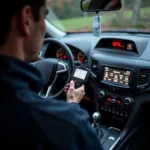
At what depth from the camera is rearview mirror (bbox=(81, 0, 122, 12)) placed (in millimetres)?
2477

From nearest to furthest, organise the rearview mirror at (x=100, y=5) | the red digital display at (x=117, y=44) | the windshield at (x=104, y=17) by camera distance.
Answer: the rearview mirror at (x=100, y=5), the red digital display at (x=117, y=44), the windshield at (x=104, y=17)

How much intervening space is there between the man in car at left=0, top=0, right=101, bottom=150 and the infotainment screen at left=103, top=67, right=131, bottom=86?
1.54 metres

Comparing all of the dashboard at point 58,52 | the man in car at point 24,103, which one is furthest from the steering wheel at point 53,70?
the man in car at point 24,103

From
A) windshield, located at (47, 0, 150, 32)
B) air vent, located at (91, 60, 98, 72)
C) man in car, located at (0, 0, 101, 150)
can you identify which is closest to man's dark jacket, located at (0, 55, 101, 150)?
man in car, located at (0, 0, 101, 150)

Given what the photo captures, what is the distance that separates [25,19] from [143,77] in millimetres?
1608

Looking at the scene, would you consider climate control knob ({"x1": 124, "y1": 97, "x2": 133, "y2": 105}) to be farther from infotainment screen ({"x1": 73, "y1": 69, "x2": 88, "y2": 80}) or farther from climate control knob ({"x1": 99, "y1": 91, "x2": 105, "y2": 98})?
infotainment screen ({"x1": 73, "y1": 69, "x2": 88, "y2": 80})

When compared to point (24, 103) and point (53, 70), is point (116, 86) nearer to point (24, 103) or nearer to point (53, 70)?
→ point (53, 70)

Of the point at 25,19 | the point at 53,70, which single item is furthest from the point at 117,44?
the point at 25,19

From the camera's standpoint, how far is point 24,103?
2.86 feet

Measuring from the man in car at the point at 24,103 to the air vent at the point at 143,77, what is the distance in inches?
58.7

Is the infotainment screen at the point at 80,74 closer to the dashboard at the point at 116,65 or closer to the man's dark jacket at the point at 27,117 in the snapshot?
the dashboard at the point at 116,65

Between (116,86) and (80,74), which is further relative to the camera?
(116,86)

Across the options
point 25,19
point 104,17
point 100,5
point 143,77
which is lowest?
point 143,77

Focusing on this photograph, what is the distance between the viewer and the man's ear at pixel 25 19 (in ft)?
2.90
